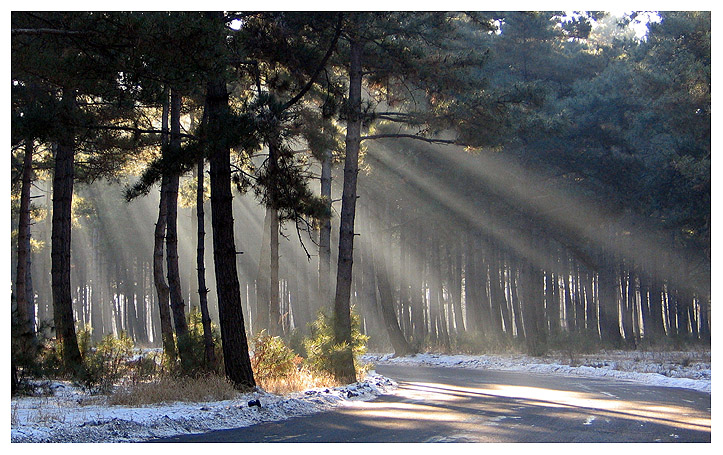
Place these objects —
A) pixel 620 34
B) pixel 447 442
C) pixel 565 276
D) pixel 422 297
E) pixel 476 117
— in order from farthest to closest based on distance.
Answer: pixel 620 34
pixel 422 297
pixel 565 276
pixel 476 117
pixel 447 442

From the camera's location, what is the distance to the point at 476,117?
21469mm

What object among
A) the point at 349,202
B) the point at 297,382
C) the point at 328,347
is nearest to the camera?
the point at 297,382

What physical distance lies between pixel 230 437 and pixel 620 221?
3013 cm

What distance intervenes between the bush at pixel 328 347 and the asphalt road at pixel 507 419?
167cm

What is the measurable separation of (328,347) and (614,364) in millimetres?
12785

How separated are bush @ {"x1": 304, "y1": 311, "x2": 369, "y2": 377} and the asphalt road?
5.48 feet

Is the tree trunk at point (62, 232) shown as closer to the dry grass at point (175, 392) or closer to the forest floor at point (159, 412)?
the forest floor at point (159, 412)

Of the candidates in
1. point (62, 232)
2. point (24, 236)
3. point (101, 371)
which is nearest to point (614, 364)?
point (101, 371)

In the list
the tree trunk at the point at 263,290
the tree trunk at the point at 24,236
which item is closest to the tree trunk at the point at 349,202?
the tree trunk at the point at 24,236

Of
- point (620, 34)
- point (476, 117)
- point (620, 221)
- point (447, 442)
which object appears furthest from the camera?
point (620, 34)

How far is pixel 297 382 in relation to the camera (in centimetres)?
1600

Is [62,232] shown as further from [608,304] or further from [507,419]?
[608,304]
